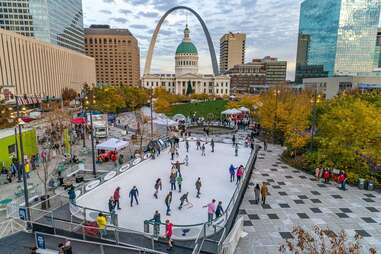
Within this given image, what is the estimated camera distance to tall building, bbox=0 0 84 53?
103250mm

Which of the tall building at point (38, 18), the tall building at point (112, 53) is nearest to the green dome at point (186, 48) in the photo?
the tall building at point (112, 53)

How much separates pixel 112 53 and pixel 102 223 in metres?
195

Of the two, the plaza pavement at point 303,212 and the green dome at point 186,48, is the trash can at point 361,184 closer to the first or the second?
the plaza pavement at point 303,212

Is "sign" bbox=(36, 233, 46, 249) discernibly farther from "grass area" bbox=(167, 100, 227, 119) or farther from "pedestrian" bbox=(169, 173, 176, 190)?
"grass area" bbox=(167, 100, 227, 119)

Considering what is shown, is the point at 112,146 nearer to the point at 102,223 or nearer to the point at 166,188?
the point at 166,188

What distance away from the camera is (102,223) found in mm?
10508

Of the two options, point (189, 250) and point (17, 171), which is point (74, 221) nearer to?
point (189, 250)

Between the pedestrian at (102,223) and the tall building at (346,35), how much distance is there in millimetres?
138903

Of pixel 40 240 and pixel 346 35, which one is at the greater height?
pixel 346 35

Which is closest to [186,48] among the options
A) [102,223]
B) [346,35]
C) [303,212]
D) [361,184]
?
[346,35]

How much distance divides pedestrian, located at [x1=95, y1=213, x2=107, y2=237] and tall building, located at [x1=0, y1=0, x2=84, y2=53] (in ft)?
408

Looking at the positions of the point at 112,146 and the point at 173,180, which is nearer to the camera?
the point at 173,180

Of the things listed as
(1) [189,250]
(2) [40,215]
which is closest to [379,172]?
(1) [189,250]

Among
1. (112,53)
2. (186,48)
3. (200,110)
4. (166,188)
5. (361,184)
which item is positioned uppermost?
(112,53)
